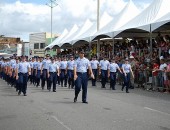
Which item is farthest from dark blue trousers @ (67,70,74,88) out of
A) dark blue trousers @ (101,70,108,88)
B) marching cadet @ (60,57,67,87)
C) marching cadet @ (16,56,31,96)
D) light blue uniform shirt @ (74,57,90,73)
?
light blue uniform shirt @ (74,57,90,73)

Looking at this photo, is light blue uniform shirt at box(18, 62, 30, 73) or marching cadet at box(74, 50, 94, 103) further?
light blue uniform shirt at box(18, 62, 30, 73)

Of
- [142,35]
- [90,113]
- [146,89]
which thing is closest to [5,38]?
[142,35]

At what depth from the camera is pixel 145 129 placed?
859 centimetres

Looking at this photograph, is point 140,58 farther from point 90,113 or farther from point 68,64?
point 90,113

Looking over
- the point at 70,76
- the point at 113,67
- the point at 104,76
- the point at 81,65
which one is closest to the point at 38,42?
the point at 104,76

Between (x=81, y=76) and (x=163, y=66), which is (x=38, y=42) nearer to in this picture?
(x=163, y=66)

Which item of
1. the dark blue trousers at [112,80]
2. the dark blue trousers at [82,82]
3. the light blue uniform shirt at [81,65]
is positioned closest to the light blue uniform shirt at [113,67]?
the dark blue trousers at [112,80]

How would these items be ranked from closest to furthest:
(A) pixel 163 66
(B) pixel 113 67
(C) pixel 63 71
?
1. (A) pixel 163 66
2. (B) pixel 113 67
3. (C) pixel 63 71

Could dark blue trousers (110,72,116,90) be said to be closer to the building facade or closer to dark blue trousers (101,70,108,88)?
dark blue trousers (101,70,108,88)

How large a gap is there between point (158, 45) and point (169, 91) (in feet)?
14.8

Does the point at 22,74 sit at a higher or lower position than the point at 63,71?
lower

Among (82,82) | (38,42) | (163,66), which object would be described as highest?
(38,42)

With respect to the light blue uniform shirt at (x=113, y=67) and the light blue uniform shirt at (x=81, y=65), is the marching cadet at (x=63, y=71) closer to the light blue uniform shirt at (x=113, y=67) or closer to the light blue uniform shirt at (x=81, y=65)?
the light blue uniform shirt at (x=113, y=67)

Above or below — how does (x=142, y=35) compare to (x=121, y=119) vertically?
above
